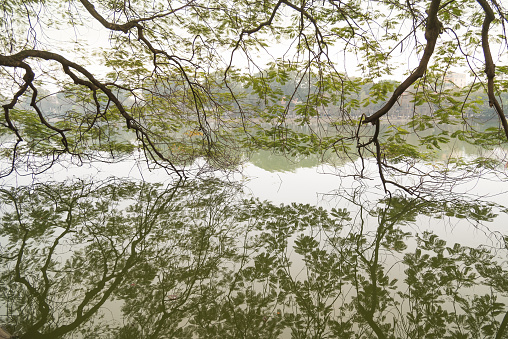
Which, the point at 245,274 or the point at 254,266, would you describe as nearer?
the point at 245,274

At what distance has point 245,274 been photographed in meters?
2.66

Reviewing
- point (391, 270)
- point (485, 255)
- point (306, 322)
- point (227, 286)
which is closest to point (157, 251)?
point (227, 286)

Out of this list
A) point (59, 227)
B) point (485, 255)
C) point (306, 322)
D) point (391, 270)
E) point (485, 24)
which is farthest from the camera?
point (59, 227)

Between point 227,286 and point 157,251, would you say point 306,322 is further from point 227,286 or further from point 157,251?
point 157,251

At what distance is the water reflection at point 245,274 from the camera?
1.95m

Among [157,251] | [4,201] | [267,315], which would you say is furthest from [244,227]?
[4,201]

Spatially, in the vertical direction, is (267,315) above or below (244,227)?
below

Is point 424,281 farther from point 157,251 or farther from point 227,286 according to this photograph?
point 157,251

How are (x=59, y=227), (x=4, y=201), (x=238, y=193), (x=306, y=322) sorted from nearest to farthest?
(x=306, y=322), (x=59, y=227), (x=4, y=201), (x=238, y=193)

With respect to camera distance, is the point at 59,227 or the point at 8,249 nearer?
the point at 8,249

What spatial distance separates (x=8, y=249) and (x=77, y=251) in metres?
0.83

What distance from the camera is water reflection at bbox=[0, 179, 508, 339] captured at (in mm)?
1950

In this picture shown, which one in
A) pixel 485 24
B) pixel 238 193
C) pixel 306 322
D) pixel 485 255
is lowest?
pixel 306 322

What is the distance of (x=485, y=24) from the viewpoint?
1753 mm
